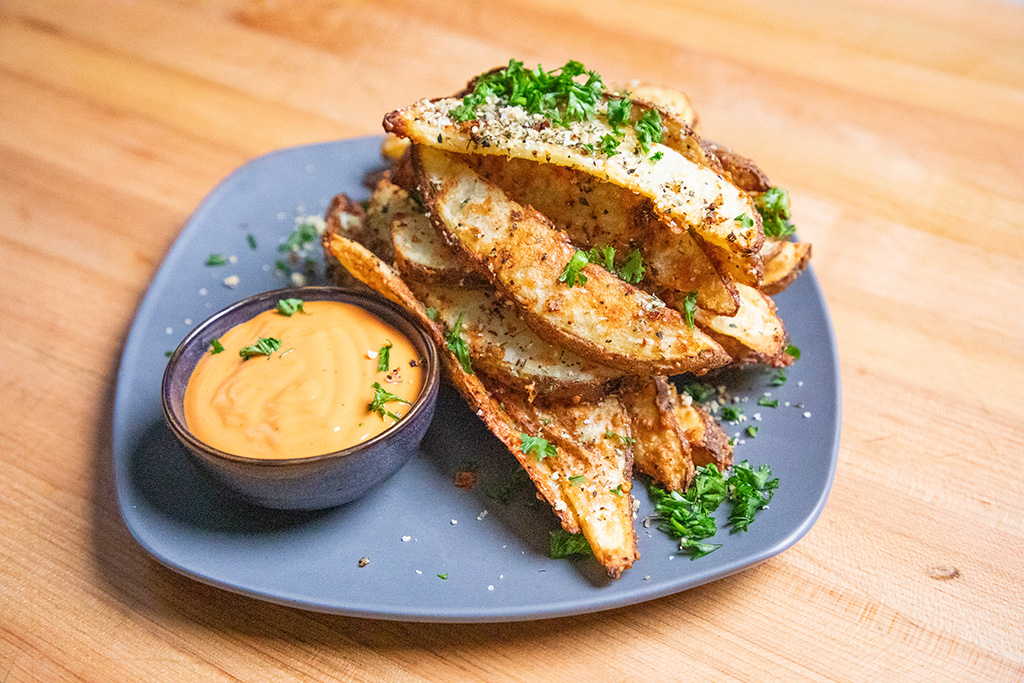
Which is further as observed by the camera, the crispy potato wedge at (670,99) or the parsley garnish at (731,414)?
the crispy potato wedge at (670,99)

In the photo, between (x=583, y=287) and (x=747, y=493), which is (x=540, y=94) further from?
(x=747, y=493)

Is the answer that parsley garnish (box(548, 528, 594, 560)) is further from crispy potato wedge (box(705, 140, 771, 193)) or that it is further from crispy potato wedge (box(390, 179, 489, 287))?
crispy potato wedge (box(705, 140, 771, 193))

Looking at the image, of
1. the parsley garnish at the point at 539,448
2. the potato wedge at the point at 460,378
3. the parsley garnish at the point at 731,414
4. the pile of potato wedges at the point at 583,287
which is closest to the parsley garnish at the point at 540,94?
the pile of potato wedges at the point at 583,287

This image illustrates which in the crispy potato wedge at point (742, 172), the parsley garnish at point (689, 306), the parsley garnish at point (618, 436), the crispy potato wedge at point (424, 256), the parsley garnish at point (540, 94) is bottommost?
the parsley garnish at point (618, 436)

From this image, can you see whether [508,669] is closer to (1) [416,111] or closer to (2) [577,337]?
(2) [577,337]

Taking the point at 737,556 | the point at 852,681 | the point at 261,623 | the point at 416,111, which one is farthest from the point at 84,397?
the point at 852,681

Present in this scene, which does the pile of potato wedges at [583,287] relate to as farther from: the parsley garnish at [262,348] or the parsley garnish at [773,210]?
the parsley garnish at [262,348]
